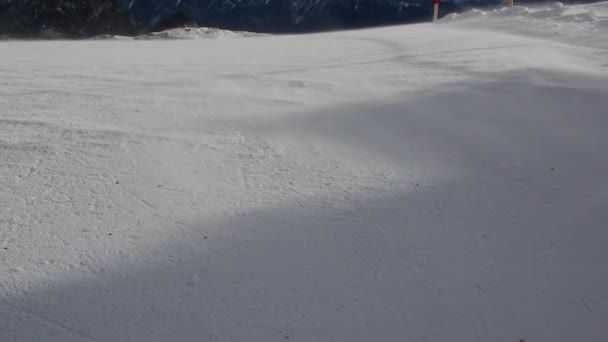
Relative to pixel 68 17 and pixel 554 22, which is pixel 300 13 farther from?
pixel 554 22

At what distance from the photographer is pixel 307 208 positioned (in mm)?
2453

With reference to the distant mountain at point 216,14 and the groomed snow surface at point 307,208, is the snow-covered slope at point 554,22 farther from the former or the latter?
the distant mountain at point 216,14

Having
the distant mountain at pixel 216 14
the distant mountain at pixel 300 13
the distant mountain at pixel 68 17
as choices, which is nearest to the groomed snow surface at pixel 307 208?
the distant mountain at pixel 216 14

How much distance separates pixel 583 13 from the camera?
327 inches

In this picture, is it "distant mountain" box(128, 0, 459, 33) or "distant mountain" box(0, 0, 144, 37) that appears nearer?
"distant mountain" box(0, 0, 144, 37)

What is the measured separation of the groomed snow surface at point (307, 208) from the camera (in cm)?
179

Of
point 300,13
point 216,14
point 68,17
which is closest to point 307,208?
point 68,17

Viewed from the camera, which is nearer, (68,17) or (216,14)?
(68,17)

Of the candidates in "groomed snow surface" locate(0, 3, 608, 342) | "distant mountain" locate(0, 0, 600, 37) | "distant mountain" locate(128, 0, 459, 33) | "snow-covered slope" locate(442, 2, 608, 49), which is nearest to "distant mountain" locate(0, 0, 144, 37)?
"distant mountain" locate(0, 0, 600, 37)

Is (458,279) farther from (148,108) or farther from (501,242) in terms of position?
(148,108)

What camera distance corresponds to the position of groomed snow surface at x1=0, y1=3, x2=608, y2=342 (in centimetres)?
179

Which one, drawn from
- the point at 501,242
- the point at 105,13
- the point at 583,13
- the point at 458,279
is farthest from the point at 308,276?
the point at 105,13

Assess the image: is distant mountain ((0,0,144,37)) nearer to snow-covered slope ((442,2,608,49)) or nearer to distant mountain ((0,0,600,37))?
distant mountain ((0,0,600,37))

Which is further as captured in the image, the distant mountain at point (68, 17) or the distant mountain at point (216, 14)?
the distant mountain at point (216, 14)
